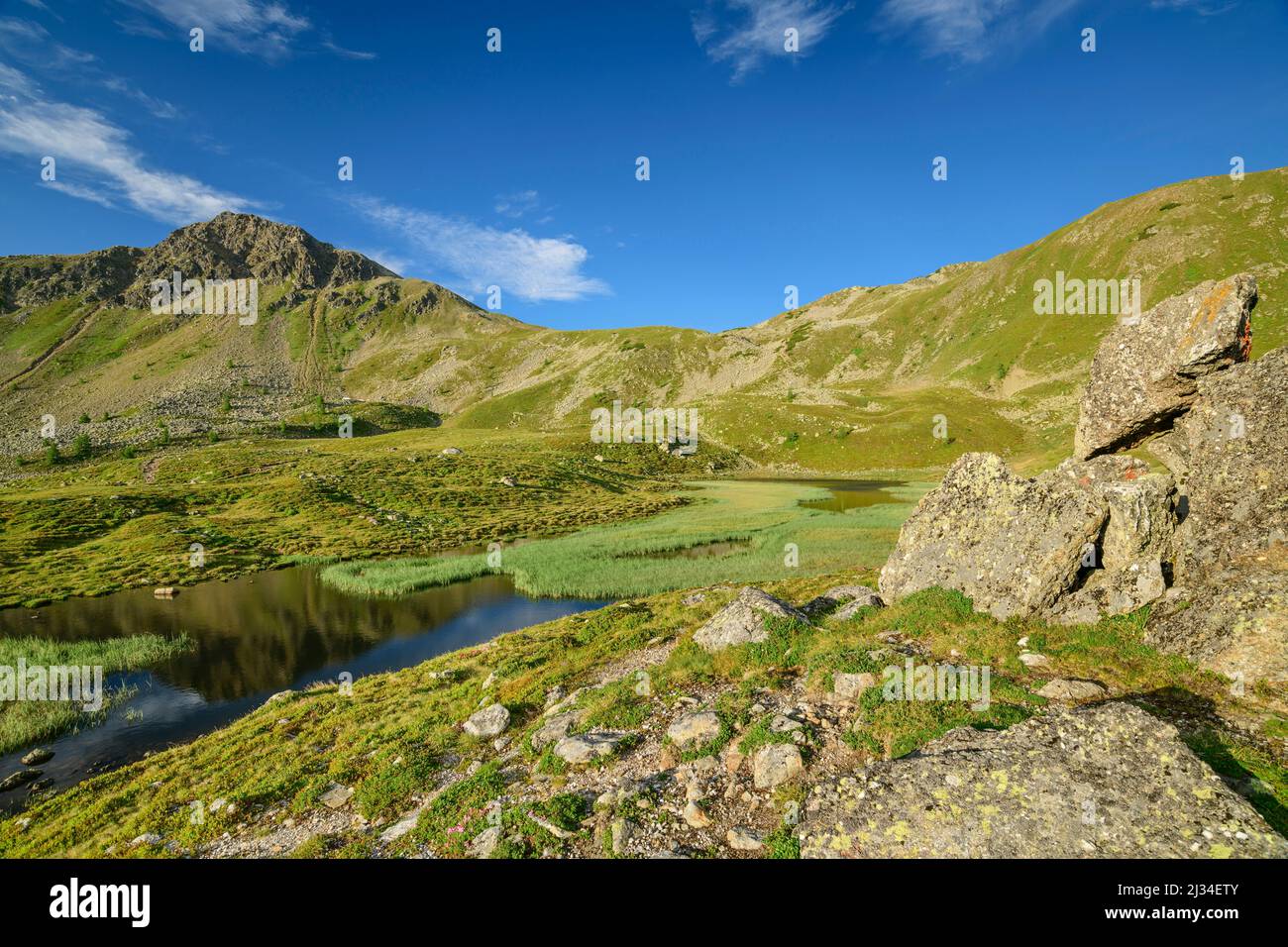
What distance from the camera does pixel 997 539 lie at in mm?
19328

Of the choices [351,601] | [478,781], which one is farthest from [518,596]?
[478,781]

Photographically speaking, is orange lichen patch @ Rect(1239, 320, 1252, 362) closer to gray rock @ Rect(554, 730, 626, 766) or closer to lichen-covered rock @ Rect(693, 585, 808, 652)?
lichen-covered rock @ Rect(693, 585, 808, 652)

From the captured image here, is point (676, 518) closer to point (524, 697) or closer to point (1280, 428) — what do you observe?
point (524, 697)

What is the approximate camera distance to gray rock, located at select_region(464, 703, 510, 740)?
61.0 feet

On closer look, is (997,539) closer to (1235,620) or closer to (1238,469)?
(1235,620)

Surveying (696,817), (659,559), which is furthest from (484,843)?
(659,559)

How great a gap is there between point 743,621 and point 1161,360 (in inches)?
756

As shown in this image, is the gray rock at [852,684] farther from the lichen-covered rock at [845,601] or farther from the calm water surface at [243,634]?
the calm water surface at [243,634]

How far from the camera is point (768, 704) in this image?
50.8 ft

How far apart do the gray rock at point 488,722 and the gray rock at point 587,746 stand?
395 cm

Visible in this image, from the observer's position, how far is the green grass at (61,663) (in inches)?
925

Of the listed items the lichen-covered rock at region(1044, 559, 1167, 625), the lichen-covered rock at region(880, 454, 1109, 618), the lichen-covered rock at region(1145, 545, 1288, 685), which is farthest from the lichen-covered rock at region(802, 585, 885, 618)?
the lichen-covered rock at region(1145, 545, 1288, 685)
